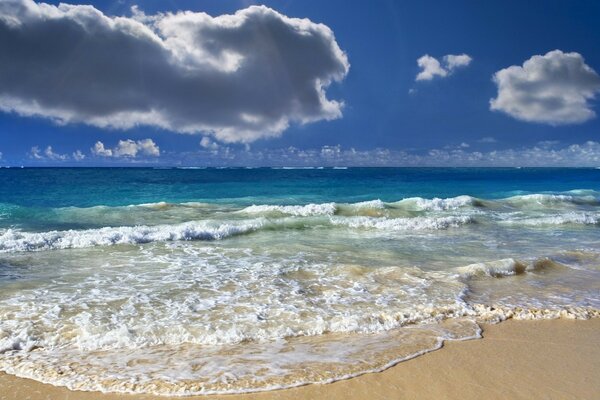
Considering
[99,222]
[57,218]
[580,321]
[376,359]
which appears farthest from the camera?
[57,218]

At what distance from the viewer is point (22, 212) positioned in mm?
20516

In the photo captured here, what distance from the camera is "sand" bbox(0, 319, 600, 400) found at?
412 centimetres

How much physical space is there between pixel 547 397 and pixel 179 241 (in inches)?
424

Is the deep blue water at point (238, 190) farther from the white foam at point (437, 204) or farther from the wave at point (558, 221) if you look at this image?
the wave at point (558, 221)

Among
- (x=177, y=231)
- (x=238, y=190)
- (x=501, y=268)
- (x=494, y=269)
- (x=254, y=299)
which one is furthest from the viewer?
(x=238, y=190)

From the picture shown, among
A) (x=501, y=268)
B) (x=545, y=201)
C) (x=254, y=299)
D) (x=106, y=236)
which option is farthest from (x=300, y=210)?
(x=545, y=201)

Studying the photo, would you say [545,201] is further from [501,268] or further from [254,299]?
[254,299]

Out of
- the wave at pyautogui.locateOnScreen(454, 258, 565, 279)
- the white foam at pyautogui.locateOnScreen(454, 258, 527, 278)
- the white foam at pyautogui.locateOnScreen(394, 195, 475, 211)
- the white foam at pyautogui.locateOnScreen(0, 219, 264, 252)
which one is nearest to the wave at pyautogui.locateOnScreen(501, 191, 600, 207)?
the white foam at pyautogui.locateOnScreen(394, 195, 475, 211)

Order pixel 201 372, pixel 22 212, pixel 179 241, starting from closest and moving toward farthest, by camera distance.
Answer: pixel 201 372
pixel 179 241
pixel 22 212

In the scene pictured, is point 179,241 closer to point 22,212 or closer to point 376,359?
point 376,359

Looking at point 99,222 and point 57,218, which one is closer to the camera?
point 99,222

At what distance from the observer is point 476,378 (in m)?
4.47

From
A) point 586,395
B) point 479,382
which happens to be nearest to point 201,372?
point 479,382

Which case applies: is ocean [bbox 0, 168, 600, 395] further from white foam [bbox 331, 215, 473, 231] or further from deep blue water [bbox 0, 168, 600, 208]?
deep blue water [bbox 0, 168, 600, 208]
